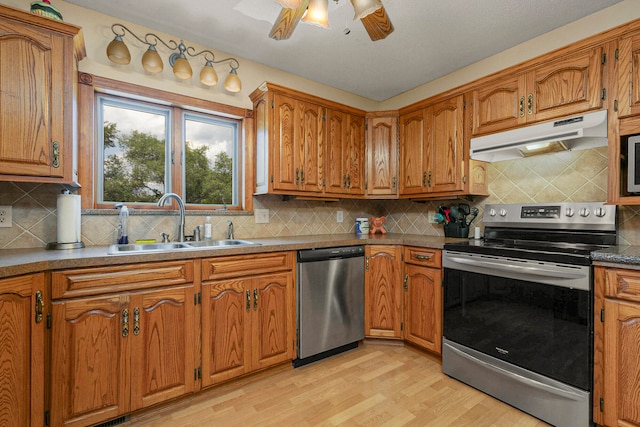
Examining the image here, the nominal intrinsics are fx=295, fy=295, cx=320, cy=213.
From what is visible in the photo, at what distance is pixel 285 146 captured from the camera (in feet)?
8.11

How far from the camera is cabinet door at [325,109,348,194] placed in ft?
8.99

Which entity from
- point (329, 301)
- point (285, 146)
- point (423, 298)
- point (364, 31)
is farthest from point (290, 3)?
point (423, 298)

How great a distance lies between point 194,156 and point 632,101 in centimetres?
288

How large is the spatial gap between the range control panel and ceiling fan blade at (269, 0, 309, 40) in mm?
1993

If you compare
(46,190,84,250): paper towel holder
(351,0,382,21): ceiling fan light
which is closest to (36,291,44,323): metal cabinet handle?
(46,190,84,250): paper towel holder

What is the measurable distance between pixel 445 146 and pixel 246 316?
2085 mm

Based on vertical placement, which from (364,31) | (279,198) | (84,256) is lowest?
(84,256)

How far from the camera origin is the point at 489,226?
2.42 meters

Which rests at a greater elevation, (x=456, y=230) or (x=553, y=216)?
(x=553, y=216)

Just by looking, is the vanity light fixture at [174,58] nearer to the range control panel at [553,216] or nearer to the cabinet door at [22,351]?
the cabinet door at [22,351]

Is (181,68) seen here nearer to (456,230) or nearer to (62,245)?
(62,245)

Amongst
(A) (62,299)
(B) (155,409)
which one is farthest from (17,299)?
(B) (155,409)

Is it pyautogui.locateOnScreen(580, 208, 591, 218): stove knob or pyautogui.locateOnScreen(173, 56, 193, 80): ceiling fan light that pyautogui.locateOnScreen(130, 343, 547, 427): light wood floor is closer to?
pyautogui.locateOnScreen(580, 208, 591, 218): stove knob

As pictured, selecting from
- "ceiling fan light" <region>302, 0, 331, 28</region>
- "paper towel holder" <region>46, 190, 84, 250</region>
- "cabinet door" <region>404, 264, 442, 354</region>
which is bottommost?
"cabinet door" <region>404, 264, 442, 354</region>
